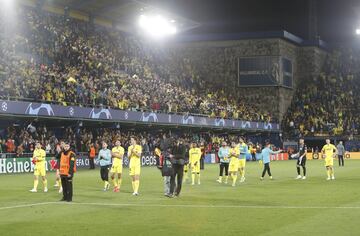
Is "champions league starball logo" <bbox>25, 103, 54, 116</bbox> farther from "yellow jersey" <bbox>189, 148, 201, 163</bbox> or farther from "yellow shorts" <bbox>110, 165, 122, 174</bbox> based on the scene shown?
"yellow shorts" <bbox>110, 165, 122, 174</bbox>

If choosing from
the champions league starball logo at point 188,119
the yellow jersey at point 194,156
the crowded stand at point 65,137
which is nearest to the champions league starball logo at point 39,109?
the crowded stand at point 65,137

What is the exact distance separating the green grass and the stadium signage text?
14035 mm

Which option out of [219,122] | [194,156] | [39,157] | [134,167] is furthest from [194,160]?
[219,122]

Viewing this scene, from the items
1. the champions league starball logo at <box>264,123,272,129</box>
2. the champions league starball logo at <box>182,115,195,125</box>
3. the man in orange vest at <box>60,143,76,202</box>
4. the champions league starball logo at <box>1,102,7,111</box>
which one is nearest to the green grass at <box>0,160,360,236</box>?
the man in orange vest at <box>60,143,76,202</box>

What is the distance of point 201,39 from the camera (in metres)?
88.2

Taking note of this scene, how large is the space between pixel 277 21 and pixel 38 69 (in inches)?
1815

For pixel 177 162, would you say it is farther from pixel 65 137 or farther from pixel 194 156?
pixel 65 137

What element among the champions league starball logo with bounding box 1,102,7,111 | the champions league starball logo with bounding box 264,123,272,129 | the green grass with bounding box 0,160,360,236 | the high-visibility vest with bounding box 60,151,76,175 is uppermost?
the champions league starball logo with bounding box 264,123,272,129

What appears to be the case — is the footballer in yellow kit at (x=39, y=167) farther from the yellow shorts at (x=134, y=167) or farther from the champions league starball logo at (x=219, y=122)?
the champions league starball logo at (x=219, y=122)

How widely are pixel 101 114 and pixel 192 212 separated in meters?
32.3

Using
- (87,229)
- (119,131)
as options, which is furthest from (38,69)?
(87,229)

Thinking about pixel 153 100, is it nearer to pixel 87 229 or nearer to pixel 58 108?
pixel 58 108

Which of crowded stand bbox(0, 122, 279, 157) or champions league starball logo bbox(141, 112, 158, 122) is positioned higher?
champions league starball logo bbox(141, 112, 158, 122)

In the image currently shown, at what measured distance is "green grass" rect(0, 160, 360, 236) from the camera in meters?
15.5
